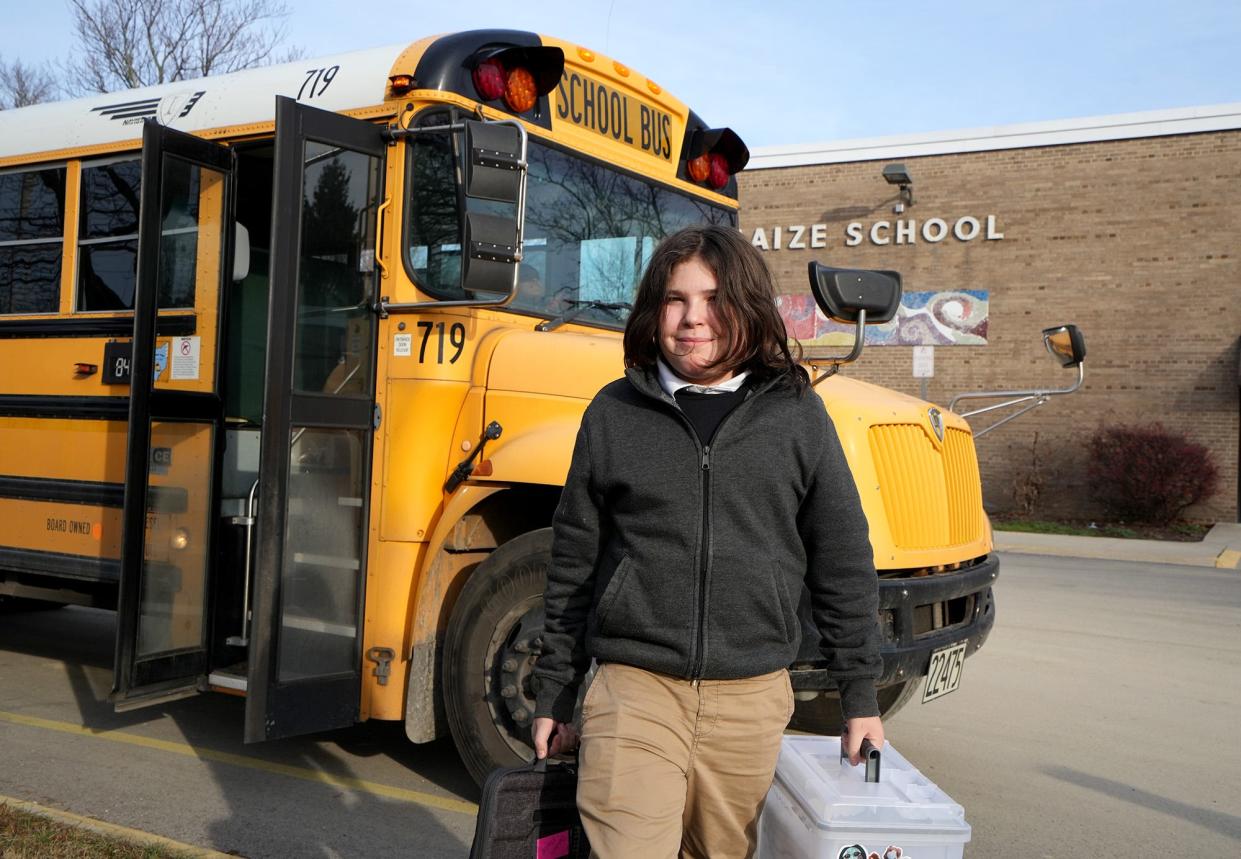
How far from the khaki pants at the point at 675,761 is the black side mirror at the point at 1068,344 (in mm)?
3102

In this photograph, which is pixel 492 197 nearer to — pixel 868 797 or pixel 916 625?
pixel 916 625

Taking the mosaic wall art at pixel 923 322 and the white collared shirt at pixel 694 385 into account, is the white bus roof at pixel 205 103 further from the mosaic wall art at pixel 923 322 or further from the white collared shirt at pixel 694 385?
the mosaic wall art at pixel 923 322

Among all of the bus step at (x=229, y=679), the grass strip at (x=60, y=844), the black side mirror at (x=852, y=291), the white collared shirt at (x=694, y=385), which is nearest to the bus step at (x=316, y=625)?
the bus step at (x=229, y=679)

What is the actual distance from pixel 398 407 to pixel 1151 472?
16028 millimetres

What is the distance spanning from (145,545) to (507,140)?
2.19 metres

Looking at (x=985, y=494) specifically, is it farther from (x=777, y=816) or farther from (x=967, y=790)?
(x=777, y=816)

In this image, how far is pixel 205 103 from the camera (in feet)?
16.6

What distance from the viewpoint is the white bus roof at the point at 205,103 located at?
4.55 metres

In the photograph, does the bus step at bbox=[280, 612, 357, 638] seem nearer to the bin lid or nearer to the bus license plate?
the bus license plate

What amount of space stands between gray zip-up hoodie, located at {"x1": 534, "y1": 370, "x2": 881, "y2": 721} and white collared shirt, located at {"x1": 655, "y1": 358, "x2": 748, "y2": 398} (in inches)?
1.0

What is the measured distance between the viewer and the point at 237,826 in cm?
420

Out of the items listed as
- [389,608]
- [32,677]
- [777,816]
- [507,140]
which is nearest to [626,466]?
[777,816]

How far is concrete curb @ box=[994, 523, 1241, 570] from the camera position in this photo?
14.4 m

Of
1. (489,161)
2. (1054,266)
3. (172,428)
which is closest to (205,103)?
(172,428)
